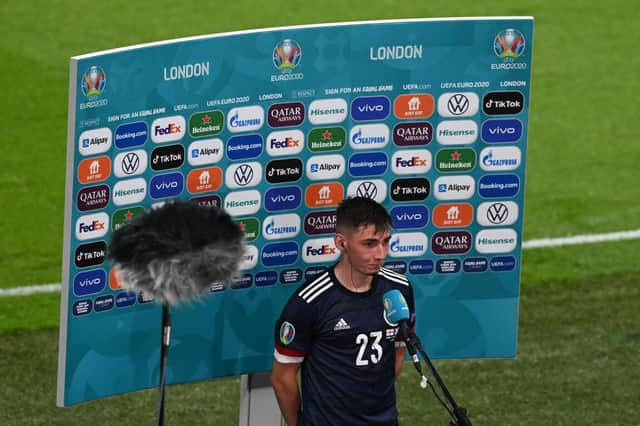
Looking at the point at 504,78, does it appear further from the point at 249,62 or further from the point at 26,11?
the point at 26,11

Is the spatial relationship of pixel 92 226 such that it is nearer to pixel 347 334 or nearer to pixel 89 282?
pixel 89 282

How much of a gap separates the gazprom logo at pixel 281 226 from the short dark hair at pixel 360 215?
482mm

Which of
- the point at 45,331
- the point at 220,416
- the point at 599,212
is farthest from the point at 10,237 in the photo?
the point at 599,212

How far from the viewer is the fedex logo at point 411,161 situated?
7.95 meters

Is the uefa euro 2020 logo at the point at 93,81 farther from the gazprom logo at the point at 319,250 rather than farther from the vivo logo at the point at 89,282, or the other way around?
the gazprom logo at the point at 319,250

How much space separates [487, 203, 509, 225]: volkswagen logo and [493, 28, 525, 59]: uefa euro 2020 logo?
803 mm

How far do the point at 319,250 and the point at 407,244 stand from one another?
0.49 m

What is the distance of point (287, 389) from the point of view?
7523 millimetres

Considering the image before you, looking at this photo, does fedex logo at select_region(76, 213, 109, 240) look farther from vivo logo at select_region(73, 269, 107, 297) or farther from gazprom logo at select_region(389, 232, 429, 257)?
gazprom logo at select_region(389, 232, 429, 257)

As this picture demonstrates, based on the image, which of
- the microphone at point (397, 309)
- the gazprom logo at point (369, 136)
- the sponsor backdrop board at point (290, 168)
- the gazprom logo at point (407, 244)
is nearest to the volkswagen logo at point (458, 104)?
the sponsor backdrop board at point (290, 168)

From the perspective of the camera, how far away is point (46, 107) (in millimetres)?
15352

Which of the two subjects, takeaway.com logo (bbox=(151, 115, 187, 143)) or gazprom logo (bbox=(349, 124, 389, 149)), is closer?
takeaway.com logo (bbox=(151, 115, 187, 143))

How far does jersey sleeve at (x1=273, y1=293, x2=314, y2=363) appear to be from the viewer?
289 inches

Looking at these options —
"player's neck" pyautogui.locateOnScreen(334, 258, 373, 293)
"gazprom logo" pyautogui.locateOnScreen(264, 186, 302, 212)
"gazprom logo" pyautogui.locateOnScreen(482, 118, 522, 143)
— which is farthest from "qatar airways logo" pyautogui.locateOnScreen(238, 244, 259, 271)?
"gazprom logo" pyautogui.locateOnScreen(482, 118, 522, 143)
